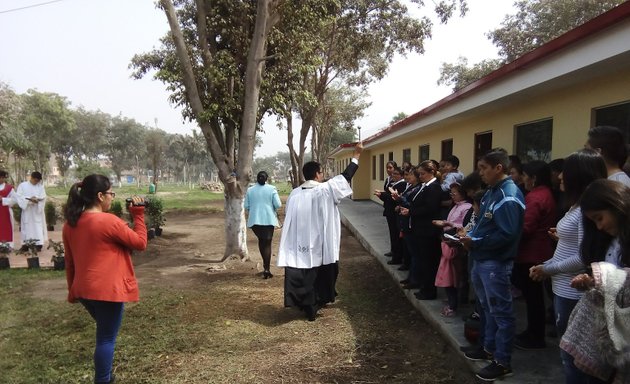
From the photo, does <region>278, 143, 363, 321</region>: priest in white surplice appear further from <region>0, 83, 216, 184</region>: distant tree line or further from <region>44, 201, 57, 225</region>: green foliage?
<region>0, 83, 216, 184</region>: distant tree line

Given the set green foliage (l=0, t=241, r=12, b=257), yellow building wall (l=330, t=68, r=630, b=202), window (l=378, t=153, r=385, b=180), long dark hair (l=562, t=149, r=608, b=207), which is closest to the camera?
long dark hair (l=562, t=149, r=608, b=207)

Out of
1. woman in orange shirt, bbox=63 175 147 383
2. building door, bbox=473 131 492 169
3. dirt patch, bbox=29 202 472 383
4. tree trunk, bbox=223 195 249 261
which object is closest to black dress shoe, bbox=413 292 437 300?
dirt patch, bbox=29 202 472 383

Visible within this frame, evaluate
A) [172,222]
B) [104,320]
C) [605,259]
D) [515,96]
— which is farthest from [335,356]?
[172,222]

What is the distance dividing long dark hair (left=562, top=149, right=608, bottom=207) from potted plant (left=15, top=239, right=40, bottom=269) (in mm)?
8218

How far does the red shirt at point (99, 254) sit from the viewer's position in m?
2.83

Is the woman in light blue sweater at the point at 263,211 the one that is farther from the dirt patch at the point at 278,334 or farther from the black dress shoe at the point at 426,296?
the black dress shoe at the point at 426,296

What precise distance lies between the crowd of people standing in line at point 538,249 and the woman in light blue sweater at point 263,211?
7.10 ft

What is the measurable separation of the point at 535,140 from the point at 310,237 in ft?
12.2

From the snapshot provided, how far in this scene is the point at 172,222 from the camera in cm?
1510

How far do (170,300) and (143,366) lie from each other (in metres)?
1.87

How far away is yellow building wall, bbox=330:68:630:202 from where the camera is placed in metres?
4.39

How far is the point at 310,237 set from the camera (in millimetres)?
4785

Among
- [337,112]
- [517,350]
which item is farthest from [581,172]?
[337,112]

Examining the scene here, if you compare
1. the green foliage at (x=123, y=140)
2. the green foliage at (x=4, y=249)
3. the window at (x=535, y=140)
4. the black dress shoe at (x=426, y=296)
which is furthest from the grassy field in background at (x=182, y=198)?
the green foliage at (x=123, y=140)
